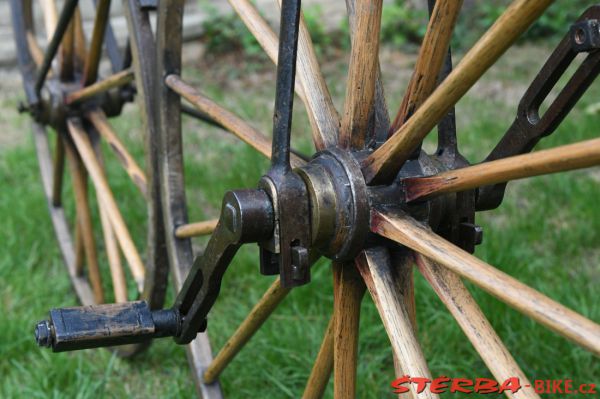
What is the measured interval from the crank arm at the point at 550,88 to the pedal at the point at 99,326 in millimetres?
637

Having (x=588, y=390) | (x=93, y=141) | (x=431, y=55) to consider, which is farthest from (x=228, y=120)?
(x=93, y=141)

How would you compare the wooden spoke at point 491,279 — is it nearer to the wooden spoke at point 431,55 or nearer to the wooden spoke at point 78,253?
the wooden spoke at point 431,55

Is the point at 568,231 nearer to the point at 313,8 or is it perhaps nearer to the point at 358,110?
the point at 358,110

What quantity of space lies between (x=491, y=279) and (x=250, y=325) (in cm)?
66

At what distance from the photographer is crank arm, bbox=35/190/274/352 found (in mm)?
1484

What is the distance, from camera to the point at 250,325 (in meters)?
1.74

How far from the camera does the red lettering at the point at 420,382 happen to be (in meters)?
1.31

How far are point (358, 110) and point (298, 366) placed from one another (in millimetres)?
999

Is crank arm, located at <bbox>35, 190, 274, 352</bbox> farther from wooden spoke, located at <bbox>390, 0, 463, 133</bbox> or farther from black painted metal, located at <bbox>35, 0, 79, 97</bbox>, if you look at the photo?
black painted metal, located at <bbox>35, 0, 79, 97</bbox>

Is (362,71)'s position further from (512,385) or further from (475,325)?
(512,385)

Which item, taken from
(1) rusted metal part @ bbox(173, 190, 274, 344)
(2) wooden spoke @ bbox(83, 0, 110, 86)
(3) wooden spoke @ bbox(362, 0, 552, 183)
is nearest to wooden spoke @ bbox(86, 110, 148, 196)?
(2) wooden spoke @ bbox(83, 0, 110, 86)

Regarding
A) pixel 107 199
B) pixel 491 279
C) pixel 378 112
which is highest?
pixel 378 112

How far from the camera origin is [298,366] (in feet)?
7.51

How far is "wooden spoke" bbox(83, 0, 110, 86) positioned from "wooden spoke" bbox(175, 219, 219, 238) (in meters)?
0.67
